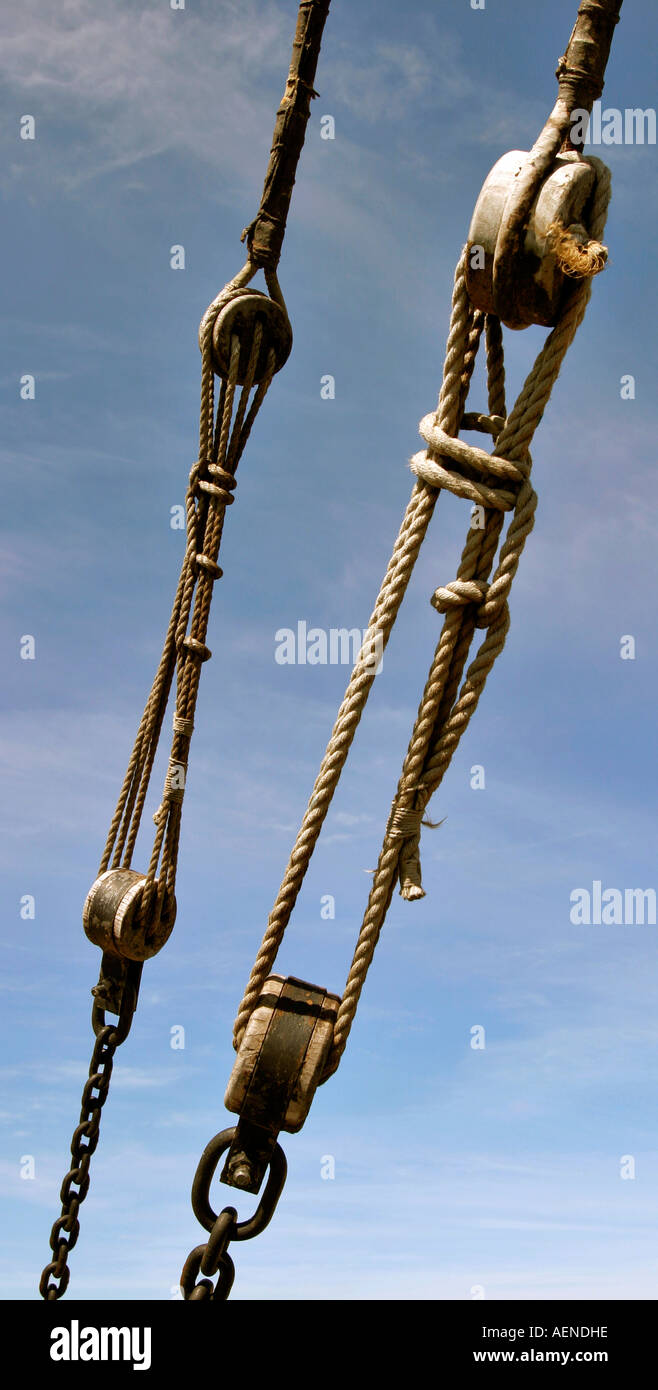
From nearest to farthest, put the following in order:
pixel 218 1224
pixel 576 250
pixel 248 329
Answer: pixel 576 250 → pixel 218 1224 → pixel 248 329

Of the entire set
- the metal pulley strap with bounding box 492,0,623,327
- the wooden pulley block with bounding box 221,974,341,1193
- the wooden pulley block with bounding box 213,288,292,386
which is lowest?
the wooden pulley block with bounding box 221,974,341,1193

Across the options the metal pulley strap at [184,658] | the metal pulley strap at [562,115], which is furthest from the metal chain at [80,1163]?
the metal pulley strap at [562,115]

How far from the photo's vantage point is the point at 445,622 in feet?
7.22

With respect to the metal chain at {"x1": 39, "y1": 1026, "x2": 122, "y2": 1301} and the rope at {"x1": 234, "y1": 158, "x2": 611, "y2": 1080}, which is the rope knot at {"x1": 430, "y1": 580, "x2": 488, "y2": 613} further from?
the metal chain at {"x1": 39, "y1": 1026, "x2": 122, "y2": 1301}

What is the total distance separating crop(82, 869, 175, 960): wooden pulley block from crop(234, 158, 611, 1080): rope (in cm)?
187

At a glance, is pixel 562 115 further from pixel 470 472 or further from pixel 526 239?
pixel 470 472

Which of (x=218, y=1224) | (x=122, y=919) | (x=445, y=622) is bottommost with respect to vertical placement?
(x=218, y=1224)

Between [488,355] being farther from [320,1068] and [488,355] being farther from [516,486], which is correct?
[320,1068]

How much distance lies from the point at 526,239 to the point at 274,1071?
5.00 ft

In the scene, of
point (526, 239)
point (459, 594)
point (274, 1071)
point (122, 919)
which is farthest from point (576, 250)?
point (122, 919)

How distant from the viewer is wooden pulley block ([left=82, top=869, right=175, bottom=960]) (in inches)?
154

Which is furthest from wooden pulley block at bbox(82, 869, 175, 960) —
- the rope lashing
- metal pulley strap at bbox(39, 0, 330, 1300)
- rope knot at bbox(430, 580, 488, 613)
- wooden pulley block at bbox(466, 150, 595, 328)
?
the rope lashing

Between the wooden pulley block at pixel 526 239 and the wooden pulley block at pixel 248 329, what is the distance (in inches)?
78.2
